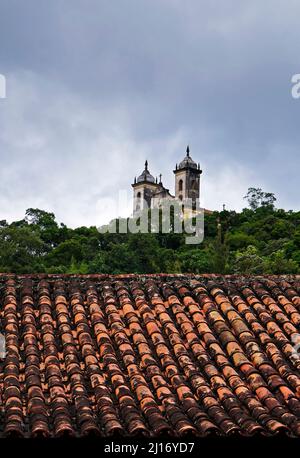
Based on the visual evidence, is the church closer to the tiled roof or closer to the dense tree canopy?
the dense tree canopy

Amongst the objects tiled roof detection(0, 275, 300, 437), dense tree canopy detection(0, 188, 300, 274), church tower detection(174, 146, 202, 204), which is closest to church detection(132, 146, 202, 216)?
church tower detection(174, 146, 202, 204)

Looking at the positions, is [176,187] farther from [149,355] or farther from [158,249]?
[149,355]

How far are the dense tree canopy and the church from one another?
2685 centimetres

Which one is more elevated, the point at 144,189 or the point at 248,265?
the point at 144,189

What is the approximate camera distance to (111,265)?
3844cm

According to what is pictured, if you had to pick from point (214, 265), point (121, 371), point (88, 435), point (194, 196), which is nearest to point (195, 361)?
point (121, 371)

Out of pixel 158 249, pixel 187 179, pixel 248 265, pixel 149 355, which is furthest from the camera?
pixel 187 179

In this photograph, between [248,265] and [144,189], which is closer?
[248,265]

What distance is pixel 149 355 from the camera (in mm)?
6867

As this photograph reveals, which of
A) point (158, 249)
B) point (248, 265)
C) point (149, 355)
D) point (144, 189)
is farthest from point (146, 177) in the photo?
point (149, 355)

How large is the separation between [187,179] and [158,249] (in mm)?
56504

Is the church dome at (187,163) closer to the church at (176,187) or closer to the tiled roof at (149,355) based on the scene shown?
the church at (176,187)

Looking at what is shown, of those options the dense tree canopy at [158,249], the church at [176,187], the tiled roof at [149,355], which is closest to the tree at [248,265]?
the dense tree canopy at [158,249]
